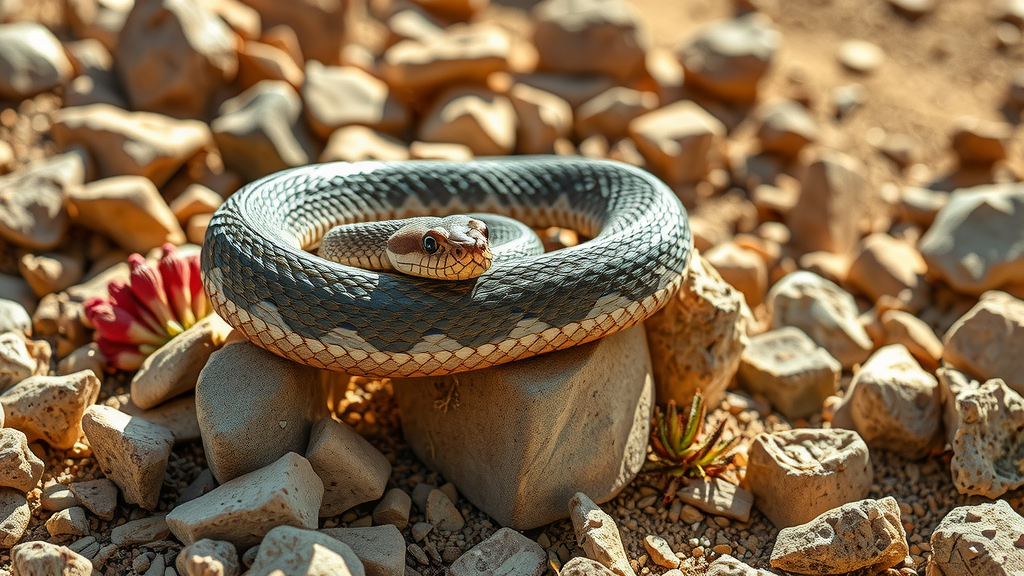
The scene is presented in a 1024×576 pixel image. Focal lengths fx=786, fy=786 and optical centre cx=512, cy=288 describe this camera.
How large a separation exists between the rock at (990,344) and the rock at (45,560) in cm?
509

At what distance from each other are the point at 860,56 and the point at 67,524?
402 inches

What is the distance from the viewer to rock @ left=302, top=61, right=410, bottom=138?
707 centimetres

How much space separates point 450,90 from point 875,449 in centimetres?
496

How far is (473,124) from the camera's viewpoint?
701 centimetres

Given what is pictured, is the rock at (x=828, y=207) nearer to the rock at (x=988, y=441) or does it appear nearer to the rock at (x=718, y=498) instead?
the rock at (x=988, y=441)

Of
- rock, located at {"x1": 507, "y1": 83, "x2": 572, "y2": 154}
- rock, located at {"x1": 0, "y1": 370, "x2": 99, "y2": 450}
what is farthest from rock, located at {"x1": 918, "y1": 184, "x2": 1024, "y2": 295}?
rock, located at {"x1": 0, "y1": 370, "x2": 99, "y2": 450}

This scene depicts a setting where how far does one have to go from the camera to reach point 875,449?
4.89m

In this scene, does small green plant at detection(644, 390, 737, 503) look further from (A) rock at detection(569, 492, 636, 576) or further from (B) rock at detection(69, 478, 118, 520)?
(B) rock at detection(69, 478, 118, 520)

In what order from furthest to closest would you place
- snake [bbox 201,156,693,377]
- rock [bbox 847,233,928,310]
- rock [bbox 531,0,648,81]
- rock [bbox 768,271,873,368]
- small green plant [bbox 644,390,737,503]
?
rock [bbox 531,0,648,81] → rock [bbox 847,233,928,310] → rock [bbox 768,271,873,368] → small green plant [bbox 644,390,737,503] → snake [bbox 201,156,693,377]

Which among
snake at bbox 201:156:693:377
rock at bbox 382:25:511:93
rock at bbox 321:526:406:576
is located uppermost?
snake at bbox 201:156:693:377

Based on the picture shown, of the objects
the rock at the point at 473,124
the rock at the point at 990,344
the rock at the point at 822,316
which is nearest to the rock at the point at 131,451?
the rock at the point at 473,124

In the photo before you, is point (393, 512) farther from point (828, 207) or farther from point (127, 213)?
point (828, 207)

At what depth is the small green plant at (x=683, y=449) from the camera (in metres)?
4.49

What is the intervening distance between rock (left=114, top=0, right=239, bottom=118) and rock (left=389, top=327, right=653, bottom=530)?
4043 mm
